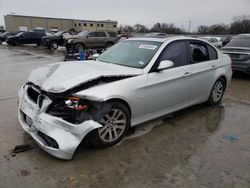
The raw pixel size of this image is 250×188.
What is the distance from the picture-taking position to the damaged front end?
114 inches

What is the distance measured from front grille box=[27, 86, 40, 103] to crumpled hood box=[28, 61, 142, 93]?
0.47 ft

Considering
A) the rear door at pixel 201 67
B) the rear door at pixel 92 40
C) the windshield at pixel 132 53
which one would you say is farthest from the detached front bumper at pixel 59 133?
the rear door at pixel 92 40

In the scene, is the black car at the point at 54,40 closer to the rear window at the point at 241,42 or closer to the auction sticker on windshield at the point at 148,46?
the rear window at the point at 241,42

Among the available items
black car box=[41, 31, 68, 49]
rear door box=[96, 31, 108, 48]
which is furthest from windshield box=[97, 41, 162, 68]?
black car box=[41, 31, 68, 49]

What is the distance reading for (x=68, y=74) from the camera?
3338mm

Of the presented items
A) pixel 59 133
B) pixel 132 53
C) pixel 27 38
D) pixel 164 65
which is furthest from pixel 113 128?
pixel 27 38

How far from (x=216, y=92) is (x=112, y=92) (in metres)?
3.13

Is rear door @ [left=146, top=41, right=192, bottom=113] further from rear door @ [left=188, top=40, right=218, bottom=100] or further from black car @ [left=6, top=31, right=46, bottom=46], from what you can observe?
black car @ [left=6, top=31, right=46, bottom=46]

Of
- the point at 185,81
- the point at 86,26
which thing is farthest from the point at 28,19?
the point at 185,81

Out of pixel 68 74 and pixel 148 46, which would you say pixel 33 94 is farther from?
pixel 148 46

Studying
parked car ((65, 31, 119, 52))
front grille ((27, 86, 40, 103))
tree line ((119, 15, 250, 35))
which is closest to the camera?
front grille ((27, 86, 40, 103))

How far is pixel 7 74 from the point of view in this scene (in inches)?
348

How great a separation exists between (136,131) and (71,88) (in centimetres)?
148

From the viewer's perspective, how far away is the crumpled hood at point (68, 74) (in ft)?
10.1
